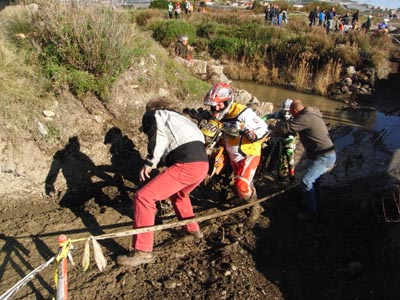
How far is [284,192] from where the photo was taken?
6.83 m

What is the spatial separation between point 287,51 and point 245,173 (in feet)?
57.1

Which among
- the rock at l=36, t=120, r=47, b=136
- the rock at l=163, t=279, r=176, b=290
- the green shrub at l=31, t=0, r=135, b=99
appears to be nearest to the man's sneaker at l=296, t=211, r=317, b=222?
the rock at l=163, t=279, r=176, b=290

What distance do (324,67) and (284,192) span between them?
14.0 m

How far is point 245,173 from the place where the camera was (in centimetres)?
551

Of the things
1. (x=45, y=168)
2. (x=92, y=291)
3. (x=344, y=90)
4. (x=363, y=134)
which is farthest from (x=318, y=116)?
(x=344, y=90)

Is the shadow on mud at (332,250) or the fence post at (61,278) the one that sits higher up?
the fence post at (61,278)

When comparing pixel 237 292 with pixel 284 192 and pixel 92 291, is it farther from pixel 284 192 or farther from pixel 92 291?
pixel 284 192

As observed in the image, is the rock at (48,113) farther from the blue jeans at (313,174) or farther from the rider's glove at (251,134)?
the blue jeans at (313,174)

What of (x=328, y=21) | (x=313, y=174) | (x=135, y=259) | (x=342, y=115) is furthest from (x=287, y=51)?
(x=135, y=259)

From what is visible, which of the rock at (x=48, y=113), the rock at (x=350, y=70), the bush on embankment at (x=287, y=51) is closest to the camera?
the rock at (x=48, y=113)

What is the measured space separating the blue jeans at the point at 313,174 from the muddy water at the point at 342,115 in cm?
511

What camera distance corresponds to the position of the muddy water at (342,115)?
38.0ft

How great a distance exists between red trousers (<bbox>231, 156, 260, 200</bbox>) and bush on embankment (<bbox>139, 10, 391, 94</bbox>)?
43.7ft

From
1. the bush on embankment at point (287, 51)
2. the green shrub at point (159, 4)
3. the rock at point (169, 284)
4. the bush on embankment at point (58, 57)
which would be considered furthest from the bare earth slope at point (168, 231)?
the green shrub at point (159, 4)
